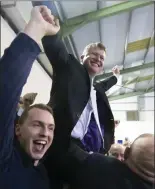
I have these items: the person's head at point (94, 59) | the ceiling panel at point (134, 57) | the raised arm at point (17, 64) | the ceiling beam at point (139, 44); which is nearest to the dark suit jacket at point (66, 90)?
the person's head at point (94, 59)

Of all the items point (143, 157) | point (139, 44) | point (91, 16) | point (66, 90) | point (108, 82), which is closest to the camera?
point (143, 157)

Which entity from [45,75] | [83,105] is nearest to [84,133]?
[83,105]

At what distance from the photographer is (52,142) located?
1055mm

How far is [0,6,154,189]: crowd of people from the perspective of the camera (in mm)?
578

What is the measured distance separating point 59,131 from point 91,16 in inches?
94.3

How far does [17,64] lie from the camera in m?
0.55

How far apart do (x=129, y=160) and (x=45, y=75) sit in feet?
12.3

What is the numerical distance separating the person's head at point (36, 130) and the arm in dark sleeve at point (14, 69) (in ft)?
1.16

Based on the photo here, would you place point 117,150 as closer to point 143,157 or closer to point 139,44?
point 143,157

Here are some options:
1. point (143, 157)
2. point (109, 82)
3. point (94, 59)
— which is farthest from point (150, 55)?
point (143, 157)

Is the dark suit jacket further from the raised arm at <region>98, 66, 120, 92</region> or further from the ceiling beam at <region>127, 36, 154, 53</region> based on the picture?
the ceiling beam at <region>127, 36, 154, 53</region>

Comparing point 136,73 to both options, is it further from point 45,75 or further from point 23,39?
point 23,39

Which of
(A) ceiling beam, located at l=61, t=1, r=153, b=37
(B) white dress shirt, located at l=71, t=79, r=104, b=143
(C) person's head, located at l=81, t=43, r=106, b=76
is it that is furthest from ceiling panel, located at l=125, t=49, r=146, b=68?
(B) white dress shirt, located at l=71, t=79, r=104, b=143

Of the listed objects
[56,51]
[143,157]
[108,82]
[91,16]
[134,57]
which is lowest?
[143,157]
